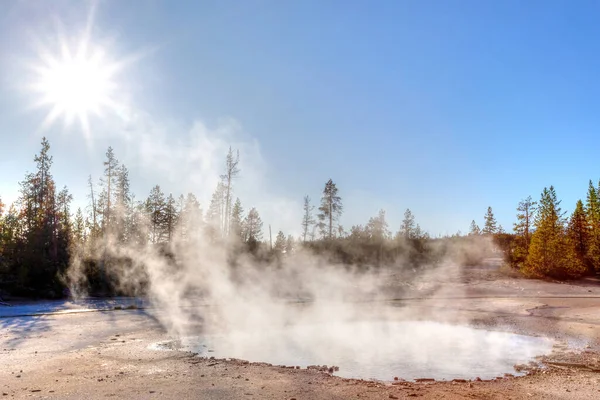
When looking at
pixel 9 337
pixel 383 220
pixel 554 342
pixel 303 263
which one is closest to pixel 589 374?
pixel 554 342

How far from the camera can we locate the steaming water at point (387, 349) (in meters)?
10.9

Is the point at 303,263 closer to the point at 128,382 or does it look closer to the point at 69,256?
the point at 69,256

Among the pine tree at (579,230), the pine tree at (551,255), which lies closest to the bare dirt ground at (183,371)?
the pine tree at (551,255)

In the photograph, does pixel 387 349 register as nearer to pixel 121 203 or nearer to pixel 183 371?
pixel 183 371

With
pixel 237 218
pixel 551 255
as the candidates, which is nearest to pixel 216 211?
pixel 237 218

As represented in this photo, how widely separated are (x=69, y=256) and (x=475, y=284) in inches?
1349

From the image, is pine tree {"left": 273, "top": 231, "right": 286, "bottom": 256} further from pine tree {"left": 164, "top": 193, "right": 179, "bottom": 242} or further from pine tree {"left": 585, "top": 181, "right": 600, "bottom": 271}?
pine tree {"left": 585, "top": 181, "right": 600, "bottom": 271}

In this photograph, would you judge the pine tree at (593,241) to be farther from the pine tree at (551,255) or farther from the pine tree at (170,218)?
the pine tree at (170,218)

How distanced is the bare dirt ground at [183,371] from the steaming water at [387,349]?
91 centimetres

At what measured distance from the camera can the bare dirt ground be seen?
27.7 ft

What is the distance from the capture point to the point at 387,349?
44.2 ft

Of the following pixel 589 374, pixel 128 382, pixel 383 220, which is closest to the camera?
pixel 128 382

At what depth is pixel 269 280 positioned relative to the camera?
38000mm

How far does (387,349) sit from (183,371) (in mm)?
6489
